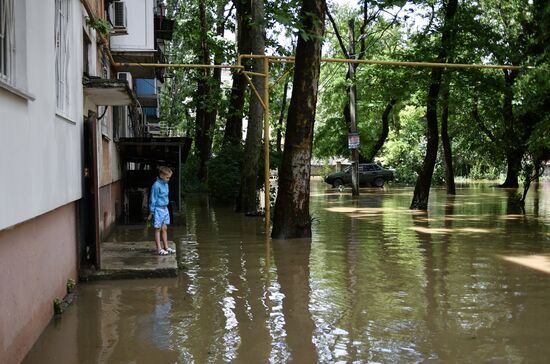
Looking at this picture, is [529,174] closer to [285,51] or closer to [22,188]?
[285,51]

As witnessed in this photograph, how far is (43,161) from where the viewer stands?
5867 mm

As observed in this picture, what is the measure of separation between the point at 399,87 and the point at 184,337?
17.8 meters

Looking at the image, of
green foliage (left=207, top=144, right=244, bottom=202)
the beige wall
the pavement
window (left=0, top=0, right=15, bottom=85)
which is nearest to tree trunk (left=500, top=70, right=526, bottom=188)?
green foliage (left=207, top=144, right=244, bottom=202)

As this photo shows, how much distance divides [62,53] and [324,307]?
465 cm

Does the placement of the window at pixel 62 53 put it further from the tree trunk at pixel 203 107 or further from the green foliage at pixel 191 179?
the green foliage at pixel 191 179

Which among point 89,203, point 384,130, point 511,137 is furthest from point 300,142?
point 384,130

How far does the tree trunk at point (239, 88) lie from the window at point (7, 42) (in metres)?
15.4

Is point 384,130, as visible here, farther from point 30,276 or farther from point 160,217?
point 30,276

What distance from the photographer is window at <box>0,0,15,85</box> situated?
490 centimetres

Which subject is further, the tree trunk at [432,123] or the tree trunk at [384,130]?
the tree trunk at [384,130]

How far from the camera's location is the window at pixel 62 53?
24.9 feet

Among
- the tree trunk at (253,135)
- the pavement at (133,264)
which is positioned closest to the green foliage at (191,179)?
the tree trunk at (253,135)

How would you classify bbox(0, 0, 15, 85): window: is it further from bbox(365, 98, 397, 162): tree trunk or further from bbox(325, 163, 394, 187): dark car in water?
bbox(325, 163, 394, 187): dark car in water

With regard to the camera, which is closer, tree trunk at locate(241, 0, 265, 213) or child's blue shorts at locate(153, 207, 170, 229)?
child's blue shorts at locate(153, 207, 170, 229)
